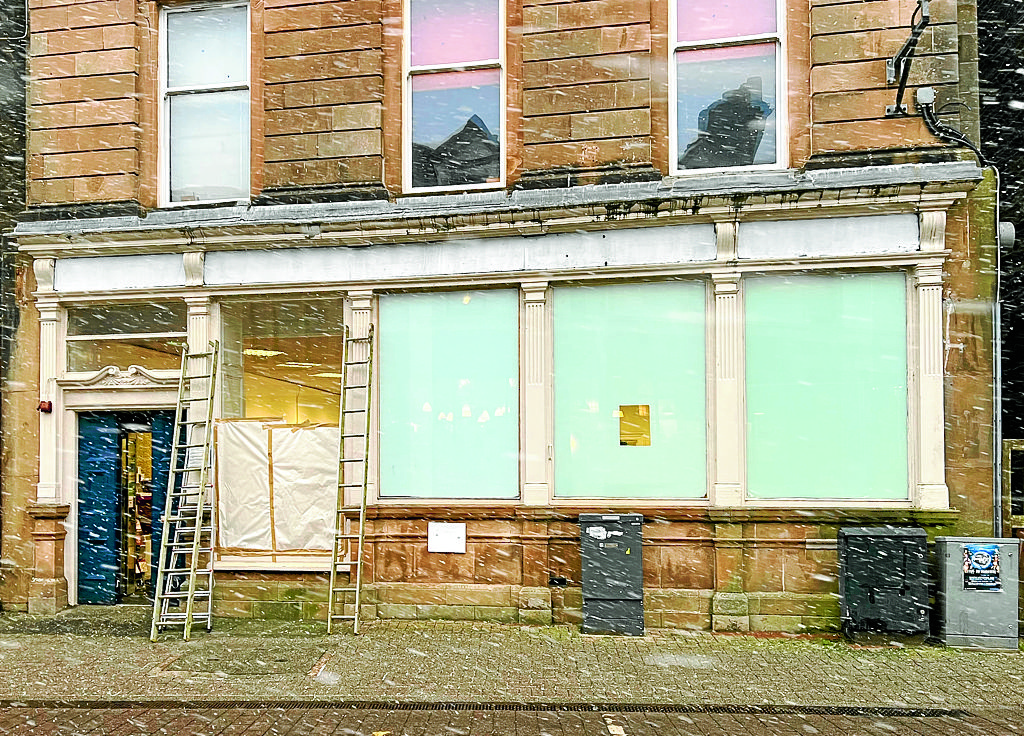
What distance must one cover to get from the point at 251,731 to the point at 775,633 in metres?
5.52

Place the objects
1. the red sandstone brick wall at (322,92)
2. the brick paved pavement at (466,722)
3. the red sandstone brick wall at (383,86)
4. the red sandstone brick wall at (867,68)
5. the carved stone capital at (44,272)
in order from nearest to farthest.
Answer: the brick paved pavement at (466,722) → the red sandstone brick wall at (867,68) → the red sandstone brick wall at (383,86) → the red sandstone brick wall at (322,92) → the carved stone capital at (44,272)

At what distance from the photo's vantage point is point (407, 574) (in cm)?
1073

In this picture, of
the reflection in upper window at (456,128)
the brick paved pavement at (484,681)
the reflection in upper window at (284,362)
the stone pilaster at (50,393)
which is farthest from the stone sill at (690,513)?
the stone pilaster at (50,393)

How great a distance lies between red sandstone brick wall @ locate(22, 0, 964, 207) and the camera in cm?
1007

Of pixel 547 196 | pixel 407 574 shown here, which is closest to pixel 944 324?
pixel 547 196

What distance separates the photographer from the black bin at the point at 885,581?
30.5 feet

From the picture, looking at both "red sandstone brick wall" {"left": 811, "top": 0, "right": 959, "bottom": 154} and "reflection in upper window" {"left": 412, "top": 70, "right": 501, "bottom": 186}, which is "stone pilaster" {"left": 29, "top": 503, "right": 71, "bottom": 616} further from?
"red sandstone brick wall" {"left": 811, "top": 0, "right": 959, "bottom": 154}

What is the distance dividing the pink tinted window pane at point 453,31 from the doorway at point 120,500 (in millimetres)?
5408

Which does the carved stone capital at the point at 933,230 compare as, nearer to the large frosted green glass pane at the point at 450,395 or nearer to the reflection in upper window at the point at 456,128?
the large frosted green glass pane at the point at 450,395

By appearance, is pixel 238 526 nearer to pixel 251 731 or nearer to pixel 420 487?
pixel 420 487

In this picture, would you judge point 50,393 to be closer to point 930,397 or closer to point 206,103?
point 206,103

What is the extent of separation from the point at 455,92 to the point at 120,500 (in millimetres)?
6450

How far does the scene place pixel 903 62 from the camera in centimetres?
981

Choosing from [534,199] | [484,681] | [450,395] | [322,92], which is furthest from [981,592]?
[322,92]
